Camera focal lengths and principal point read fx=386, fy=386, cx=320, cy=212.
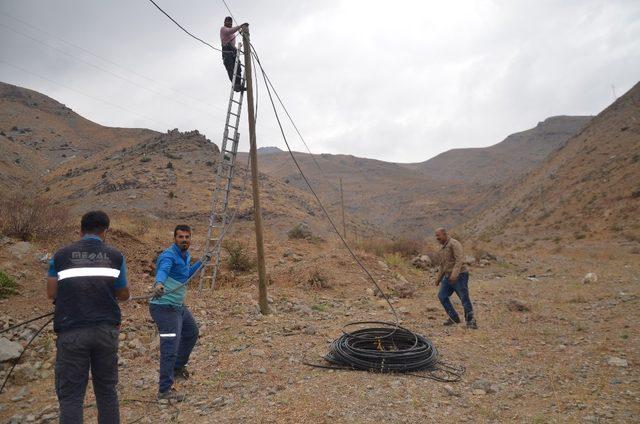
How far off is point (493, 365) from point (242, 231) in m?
15.0

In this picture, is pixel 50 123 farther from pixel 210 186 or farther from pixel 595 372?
pixel 595 372

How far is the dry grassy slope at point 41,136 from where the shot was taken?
35.8 m

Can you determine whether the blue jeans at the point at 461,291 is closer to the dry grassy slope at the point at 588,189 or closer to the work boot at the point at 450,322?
the work boot at the point at 450,322

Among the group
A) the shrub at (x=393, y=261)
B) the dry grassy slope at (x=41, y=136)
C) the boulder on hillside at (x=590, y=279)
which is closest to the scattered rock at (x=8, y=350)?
the shrub at (x=393, y=261)

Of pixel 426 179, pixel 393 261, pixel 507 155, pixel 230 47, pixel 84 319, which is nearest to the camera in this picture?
pixel 84 319

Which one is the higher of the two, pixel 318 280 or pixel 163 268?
pixel 163 268

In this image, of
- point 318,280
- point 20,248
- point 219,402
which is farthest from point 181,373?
point 20,248

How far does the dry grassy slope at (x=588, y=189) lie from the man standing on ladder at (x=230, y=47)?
18.7 m

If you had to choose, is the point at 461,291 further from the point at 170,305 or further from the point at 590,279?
the point at 590,279

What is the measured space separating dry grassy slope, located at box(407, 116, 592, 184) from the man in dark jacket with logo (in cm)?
8369

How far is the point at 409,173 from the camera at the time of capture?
274ft

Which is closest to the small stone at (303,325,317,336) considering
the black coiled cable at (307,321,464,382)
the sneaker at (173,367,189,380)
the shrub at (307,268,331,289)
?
the black coiled cable at (307,321,464,382)

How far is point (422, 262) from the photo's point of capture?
14453 millimetres

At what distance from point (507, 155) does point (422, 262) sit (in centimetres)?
8694
